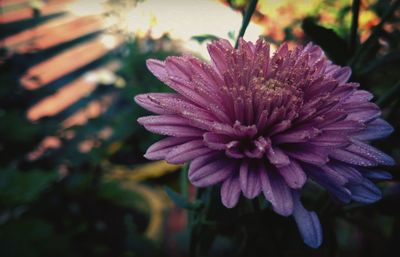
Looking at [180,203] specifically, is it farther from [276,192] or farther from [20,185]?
[20,185]

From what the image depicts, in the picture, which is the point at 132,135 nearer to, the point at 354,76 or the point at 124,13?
the point at 124,13

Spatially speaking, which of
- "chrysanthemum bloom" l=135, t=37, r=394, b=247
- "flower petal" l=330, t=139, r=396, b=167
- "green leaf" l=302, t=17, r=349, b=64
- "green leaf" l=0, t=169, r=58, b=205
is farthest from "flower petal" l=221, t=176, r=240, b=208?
"green leaf" l=0, t=169, r=58, b=205

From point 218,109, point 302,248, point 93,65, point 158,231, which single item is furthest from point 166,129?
point 93,65

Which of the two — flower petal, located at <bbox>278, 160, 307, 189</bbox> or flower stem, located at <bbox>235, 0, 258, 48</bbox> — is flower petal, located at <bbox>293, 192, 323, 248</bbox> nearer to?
flower petal, located at <bbox>278, 160, 307, 189</bbox>

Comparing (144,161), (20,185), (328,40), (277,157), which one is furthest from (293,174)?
(144,161)

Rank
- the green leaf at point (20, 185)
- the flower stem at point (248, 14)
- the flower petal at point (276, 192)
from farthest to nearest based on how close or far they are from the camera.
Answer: the green leaf at point (20, 185) → the flower stem at point (248, 14) → the flower petal at point (276, 192)

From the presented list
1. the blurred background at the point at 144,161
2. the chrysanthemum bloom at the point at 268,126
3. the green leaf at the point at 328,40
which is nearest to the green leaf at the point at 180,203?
the blurred background at the point at 144,161

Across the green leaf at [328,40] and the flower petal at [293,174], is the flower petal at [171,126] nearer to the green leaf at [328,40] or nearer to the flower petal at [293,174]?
the flower petal at [293,174]

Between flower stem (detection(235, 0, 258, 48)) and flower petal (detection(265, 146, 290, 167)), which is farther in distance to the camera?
flower stem (detection(235, 0, 258, 48))
